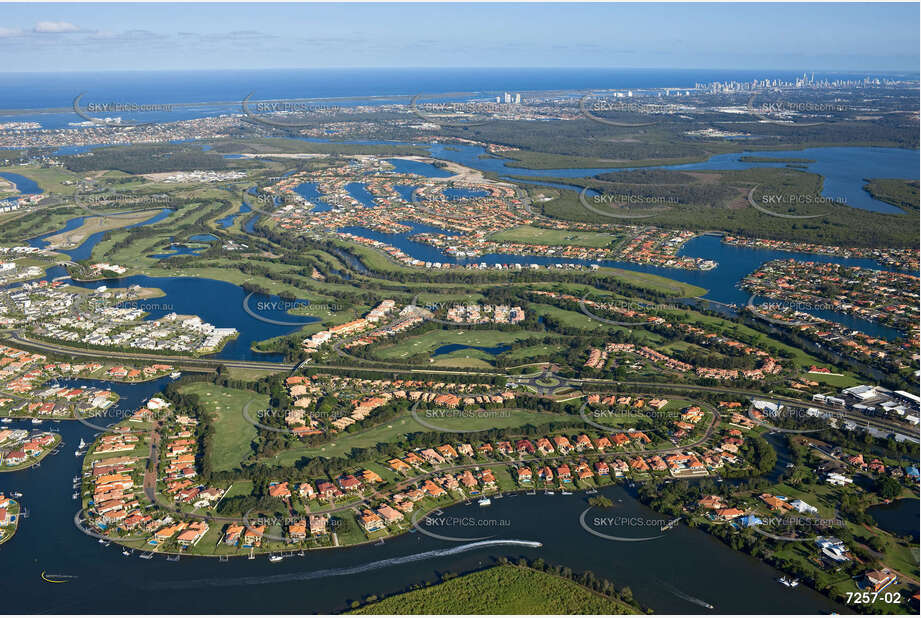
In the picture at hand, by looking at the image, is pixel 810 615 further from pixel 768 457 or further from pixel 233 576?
pixel 233 576

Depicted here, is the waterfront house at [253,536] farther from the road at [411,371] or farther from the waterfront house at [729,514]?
the waterfront house at [729,514]

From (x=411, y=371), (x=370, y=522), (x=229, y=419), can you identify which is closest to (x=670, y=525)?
(x=370, y=522)

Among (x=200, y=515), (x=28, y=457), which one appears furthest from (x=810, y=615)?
(x=28, y=457)

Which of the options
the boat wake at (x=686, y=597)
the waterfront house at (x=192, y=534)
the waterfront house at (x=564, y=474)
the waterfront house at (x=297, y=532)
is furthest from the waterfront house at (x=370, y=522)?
the boat wake at (x=686, y=597)

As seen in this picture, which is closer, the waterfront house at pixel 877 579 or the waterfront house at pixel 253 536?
the waterfront house at pixel 877 579

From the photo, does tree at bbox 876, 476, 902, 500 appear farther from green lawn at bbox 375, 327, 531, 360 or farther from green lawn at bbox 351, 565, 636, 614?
green lawn at bbox 375, 327, 531, 360

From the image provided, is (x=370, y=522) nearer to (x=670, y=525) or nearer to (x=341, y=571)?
(x=341, y=571)
